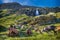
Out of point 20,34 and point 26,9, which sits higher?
point 26,9

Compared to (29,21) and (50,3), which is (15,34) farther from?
(50,3)

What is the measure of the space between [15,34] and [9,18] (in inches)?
30.9

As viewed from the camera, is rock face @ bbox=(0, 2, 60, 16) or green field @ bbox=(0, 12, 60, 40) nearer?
green field @ bbox=(0, 12, 60, 40)

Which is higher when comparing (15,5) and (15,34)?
(15,5)

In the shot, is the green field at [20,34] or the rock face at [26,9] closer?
the green field at [20,34]

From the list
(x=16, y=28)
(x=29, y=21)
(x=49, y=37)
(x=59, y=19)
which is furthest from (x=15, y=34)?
(x=59, y=19)

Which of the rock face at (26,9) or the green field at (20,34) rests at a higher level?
the rock face at (26,9)

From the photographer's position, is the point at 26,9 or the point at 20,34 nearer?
the point at 20,34

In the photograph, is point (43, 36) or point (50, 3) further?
point (50, 3)

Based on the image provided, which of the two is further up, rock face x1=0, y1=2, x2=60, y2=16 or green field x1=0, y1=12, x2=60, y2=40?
rock face x1=0, y1=2, x2=60, y2=16

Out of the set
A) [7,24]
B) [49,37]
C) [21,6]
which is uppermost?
[21,6]

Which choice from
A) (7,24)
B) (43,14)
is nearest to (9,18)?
(7,24)

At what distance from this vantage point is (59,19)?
28.9ft

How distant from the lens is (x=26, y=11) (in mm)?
8867
